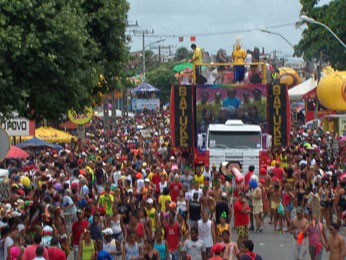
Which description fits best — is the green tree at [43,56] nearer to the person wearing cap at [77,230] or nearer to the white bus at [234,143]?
the person wearing cap at [77,230]

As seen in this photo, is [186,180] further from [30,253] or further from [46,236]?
[30,253]

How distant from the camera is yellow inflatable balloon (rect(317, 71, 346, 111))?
51.1 metres

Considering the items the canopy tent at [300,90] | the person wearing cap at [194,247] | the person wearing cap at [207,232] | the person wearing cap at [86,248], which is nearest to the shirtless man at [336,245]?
the person wearing cap at [194,247]

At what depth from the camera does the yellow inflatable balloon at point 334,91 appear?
168ft

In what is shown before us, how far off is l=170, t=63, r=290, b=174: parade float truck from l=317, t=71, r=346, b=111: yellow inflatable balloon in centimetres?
1095

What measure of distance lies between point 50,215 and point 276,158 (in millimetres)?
17715

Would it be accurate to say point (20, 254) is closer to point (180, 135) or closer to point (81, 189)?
point (81, 189)

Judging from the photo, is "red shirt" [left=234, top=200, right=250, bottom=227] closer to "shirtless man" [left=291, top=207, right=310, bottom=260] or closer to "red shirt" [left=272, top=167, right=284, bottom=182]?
"shirtless man" [left=291, top=207, right=310, bottom=260]

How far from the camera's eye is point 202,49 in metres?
44.4

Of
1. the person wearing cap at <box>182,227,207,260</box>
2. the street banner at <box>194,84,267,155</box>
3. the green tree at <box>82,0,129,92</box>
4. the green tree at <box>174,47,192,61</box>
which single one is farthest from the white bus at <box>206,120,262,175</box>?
the green tree at <box>174,47,192,61</box>

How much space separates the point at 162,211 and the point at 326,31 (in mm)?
43328

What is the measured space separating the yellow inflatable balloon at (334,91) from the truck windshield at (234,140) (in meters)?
14.9

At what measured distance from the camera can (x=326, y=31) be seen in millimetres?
65125

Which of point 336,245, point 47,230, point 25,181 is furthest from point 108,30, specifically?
point 336,245
